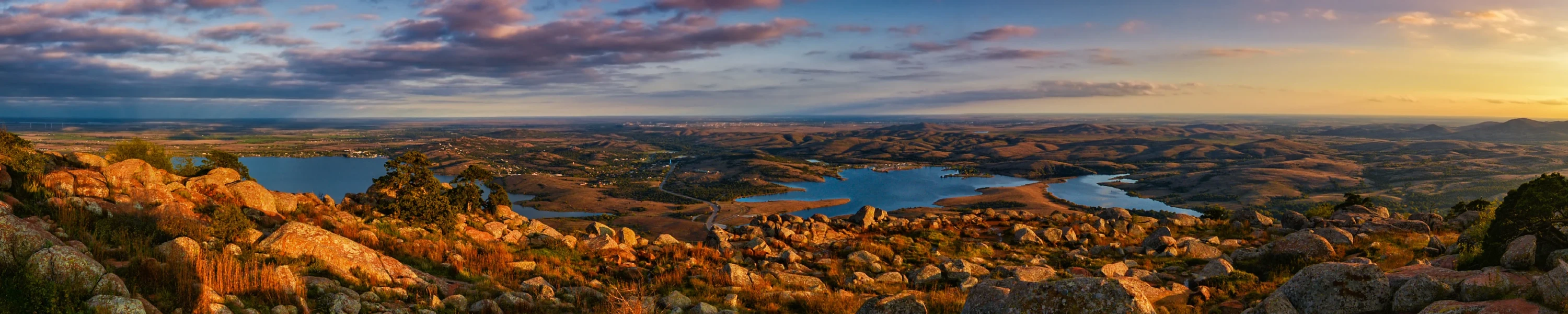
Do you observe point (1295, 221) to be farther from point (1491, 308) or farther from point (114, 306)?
point (114, 306)

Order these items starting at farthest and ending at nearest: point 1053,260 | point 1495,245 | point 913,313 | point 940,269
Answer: point 1053,260 < point 940,269 < point 1495,245 < point 913,313

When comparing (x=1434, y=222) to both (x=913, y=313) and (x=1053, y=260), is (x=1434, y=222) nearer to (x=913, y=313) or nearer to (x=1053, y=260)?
(x=1053, y=260)

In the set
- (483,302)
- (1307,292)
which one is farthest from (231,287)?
(1307,292)

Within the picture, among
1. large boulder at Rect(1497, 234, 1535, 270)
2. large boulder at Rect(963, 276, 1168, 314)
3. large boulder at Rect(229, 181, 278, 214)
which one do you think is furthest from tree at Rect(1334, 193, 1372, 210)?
large boulder at Rect(229, 181, 278, 214)

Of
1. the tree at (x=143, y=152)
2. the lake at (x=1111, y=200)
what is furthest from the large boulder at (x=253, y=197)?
the lake at (x=1111, y=200)

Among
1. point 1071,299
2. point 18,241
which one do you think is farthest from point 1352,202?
point 18,241

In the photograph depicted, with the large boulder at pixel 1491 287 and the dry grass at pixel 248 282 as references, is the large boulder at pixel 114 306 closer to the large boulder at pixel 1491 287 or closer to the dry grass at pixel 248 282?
the dry grass at pixel 248 282

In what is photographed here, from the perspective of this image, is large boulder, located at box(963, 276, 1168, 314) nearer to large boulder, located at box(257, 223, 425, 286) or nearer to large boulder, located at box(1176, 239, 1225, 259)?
large boulder, located at box(257, 223, 425, 286)
